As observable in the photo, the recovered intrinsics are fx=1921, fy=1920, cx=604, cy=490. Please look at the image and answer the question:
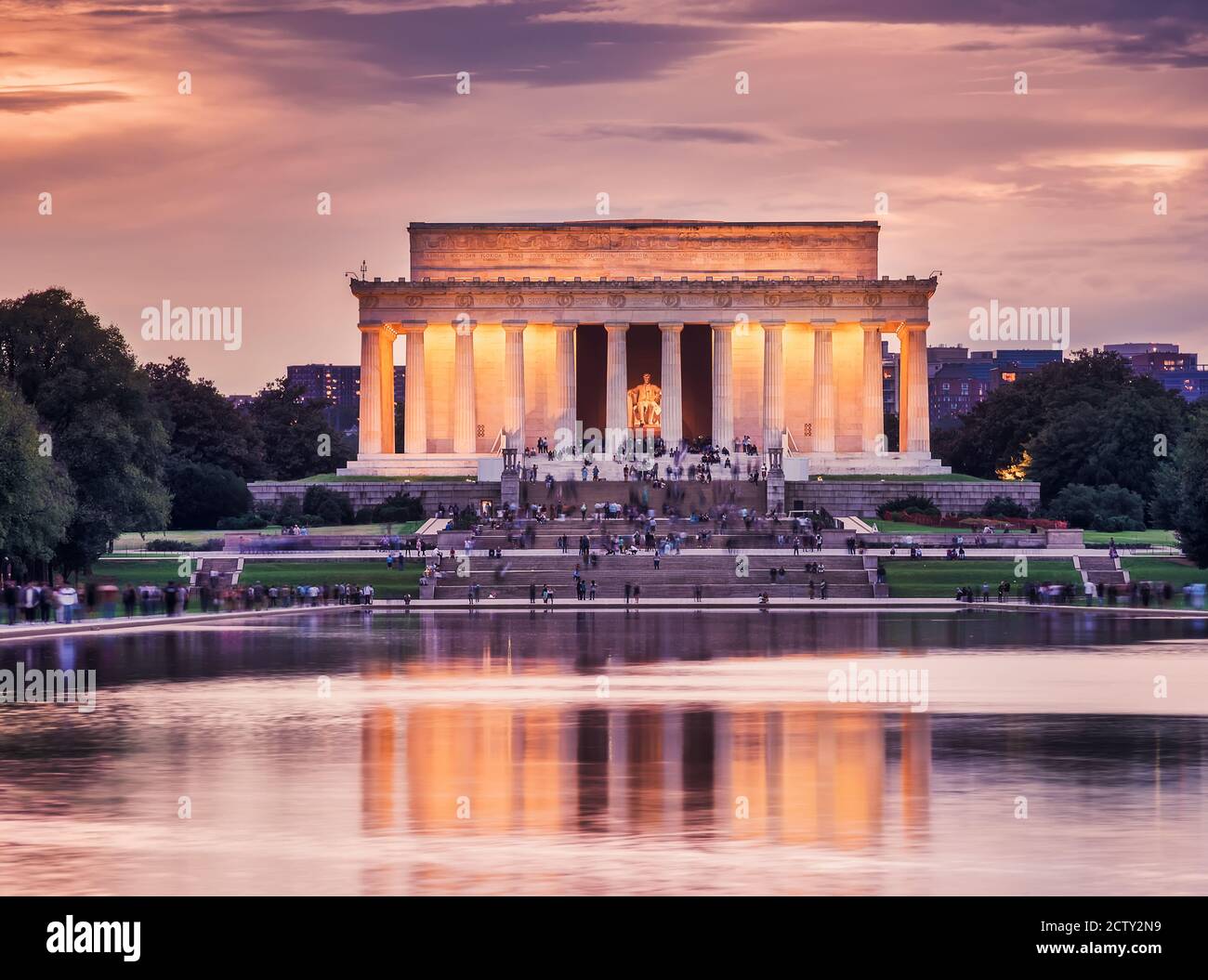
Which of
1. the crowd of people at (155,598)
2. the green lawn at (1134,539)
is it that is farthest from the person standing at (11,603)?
the green lawn at (1134,539)

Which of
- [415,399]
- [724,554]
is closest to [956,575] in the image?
[724,554]

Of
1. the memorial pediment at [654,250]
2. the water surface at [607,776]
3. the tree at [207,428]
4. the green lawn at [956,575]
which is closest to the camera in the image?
the water surface at [607,776]

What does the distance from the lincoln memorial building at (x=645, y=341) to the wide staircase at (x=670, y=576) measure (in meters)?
33.6

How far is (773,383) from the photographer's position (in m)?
119

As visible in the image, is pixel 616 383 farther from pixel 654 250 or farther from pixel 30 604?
pixel 30 604

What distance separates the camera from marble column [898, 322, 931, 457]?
118 metres

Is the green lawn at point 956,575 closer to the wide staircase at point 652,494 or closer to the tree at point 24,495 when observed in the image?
the wide staircase at point 652,494

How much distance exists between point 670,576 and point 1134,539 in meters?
29.8

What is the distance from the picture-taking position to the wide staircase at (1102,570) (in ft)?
253

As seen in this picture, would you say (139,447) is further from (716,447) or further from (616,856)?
(616,856)

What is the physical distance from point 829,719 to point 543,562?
158 ft

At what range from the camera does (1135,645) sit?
4866 cm

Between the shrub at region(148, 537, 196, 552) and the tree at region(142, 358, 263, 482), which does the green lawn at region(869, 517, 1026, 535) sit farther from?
the tree at region(142, 358, 263, 482)
